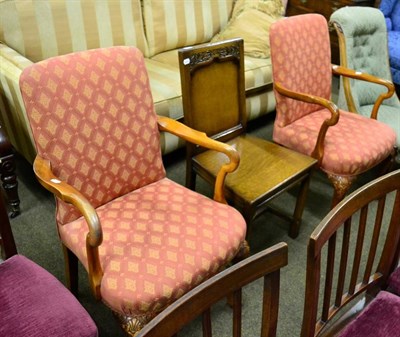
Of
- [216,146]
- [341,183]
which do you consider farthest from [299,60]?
[216,146]

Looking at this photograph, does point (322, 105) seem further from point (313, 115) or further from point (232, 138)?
point (232, 138)

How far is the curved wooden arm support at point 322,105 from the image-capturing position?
5.83ft

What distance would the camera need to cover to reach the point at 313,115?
2113 mm

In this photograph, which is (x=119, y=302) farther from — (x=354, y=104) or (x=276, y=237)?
(x=354, y=104)

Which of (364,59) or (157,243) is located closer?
(157,243)

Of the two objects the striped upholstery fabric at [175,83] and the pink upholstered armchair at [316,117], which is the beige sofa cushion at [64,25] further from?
the pink upholstered armchair at [316,117]

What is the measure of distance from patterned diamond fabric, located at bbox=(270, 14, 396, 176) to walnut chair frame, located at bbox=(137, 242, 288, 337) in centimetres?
116

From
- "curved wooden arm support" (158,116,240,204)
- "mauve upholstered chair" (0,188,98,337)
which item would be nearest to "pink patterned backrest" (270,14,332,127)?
"curved wooden arm support" (158,116,240,204)

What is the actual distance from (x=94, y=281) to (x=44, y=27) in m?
1.55

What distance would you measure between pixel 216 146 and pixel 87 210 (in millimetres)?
521

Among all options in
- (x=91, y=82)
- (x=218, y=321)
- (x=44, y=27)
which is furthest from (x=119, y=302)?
(x=44, y=27)

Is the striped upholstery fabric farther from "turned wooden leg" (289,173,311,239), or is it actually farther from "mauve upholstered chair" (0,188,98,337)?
"mauve upholstered chair" (0,188,98,337)

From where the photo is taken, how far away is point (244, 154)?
5.88ft

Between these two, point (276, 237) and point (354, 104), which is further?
point (354, 104)
